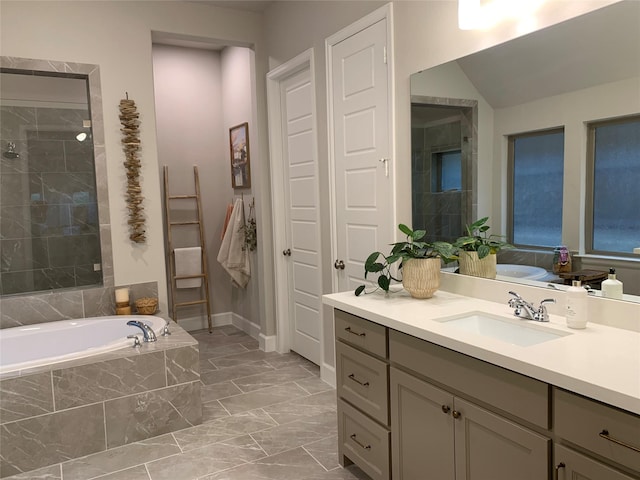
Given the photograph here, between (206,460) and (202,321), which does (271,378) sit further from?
(202,321)

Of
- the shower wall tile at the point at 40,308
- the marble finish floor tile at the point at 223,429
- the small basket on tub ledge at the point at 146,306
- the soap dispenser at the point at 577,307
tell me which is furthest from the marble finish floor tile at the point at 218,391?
the soap dispenser at the point at 577,307

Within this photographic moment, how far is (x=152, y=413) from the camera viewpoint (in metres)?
2.87

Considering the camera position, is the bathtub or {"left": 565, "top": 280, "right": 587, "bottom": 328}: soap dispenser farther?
the bathtub

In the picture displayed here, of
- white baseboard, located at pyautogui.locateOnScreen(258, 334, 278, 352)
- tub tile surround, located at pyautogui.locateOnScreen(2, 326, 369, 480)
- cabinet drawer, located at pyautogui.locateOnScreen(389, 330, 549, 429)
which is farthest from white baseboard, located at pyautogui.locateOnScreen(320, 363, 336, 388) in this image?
cabinet drawer, located at pyautogui.locateOnScreen(389, 330, 549, 429)

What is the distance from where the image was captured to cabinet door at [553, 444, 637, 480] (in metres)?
1.20

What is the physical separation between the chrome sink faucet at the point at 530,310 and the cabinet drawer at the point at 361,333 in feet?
1.73

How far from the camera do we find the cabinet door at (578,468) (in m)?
1.20

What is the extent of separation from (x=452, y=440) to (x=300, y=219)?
2468 millimetres

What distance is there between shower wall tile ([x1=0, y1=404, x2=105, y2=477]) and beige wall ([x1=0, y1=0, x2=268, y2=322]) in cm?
123

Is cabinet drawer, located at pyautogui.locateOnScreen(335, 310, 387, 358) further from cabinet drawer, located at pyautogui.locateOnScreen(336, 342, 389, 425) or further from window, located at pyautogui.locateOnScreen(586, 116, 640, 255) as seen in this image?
window, located at pyautogui.locateOnScreen(586, 116, 640, 255)

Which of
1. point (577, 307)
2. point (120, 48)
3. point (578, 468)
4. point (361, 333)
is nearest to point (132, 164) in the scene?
point (120, 48)

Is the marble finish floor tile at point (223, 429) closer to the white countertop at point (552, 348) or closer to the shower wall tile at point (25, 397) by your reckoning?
the shower wall tile at point (25, 397)

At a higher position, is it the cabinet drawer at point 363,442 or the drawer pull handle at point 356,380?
the drawer pull handle at point 356,380

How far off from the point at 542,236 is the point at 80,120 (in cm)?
329
